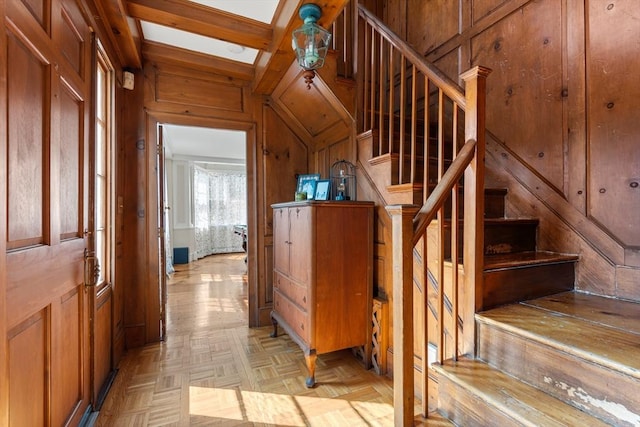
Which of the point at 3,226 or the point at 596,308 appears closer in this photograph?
the point at 3,226

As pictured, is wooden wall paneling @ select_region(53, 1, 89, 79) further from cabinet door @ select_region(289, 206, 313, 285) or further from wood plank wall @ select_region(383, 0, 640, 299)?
wood plank wall @ select_region(383, 0, 640, 299)

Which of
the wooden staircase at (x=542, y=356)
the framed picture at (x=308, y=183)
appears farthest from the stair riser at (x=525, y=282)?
the framed picture at (x=308, y=183)

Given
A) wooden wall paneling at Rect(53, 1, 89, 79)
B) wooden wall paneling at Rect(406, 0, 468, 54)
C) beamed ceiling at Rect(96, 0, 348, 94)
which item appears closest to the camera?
wooden wall paneling at Rect(53, 1, 89, 79)

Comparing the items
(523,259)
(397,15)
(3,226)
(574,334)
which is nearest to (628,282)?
(523,259)

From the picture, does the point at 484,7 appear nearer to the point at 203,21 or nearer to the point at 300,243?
the point at 203,21

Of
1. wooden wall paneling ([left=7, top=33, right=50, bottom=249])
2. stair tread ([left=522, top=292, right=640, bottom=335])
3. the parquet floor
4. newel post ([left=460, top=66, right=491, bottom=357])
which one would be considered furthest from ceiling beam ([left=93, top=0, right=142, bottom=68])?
stair tread ([left=522, top=292, right=640, bottom=335])

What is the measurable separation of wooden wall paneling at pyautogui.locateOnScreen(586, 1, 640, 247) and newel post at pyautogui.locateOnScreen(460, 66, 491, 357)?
0.76 meters

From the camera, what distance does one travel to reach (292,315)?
89.1 inches

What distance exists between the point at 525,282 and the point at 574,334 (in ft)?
1.33

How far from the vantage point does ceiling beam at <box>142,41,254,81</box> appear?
2.46m

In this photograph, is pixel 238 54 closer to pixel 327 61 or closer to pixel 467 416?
pixel 327 61

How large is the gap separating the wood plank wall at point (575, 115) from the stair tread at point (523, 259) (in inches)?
4.4

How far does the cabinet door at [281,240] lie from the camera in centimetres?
238

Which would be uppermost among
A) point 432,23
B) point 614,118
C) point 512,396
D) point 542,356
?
point 432,23
